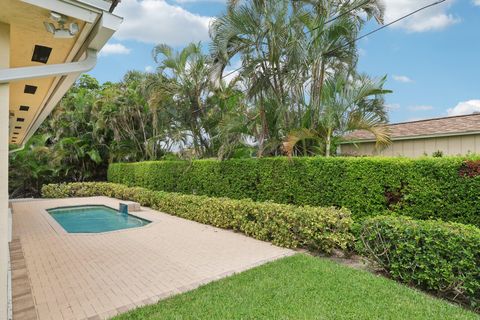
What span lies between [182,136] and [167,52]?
175 inches

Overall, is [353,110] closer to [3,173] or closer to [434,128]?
[434,128]

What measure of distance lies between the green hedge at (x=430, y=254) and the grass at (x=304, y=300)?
0.32 m

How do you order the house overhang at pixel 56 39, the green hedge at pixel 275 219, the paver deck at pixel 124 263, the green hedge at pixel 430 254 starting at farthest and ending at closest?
1. the green hedge at pixel 275 219
2. the paver deck at pixel 124 263
3. the green hedge at pixel 430 254
4. the house overhang at pixel 56 39

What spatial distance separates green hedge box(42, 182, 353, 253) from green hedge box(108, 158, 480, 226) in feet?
2.32

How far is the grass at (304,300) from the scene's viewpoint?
14.4ft

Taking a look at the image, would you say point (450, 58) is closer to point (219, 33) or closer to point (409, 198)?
point (409, 198)

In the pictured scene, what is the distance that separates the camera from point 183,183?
609 inches

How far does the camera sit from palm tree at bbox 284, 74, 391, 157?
8836mm

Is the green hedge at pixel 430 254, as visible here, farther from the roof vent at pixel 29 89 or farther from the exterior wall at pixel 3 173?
the roof vent at pixel 29 89

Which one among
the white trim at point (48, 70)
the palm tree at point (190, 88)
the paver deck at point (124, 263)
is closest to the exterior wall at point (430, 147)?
the paver deck at point (124, 263)

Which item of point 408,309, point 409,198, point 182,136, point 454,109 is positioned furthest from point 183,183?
point 454,109

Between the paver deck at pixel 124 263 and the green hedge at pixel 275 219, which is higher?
the green hedge at pixel 275 219

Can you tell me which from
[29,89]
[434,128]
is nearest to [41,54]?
[29,89]

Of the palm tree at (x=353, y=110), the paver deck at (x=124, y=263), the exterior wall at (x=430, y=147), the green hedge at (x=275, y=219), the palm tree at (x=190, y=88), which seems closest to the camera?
the paver deck at (x=124, y=263)
